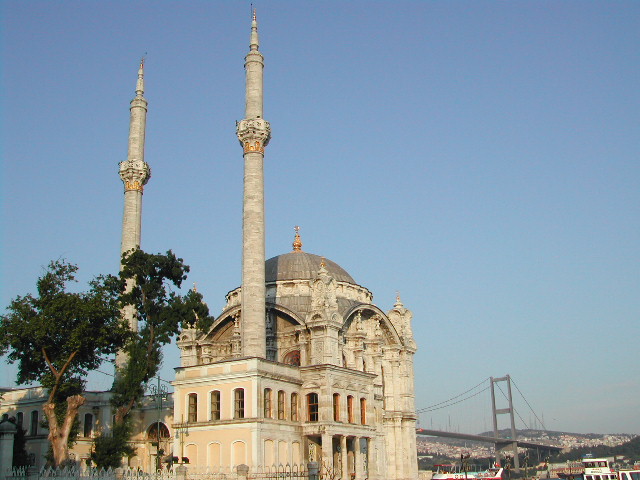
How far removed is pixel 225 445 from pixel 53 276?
12.2 m

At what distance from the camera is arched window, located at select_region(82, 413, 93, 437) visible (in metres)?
45.1

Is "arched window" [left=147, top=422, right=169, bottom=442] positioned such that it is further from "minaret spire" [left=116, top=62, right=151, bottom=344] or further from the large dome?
the large dome

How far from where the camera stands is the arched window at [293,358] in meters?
46.1

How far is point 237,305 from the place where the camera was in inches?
1914

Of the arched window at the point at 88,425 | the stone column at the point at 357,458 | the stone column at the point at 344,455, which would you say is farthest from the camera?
the arched window at the point at 88,425

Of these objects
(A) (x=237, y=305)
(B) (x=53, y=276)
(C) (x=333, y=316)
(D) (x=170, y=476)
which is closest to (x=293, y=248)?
(A) (x=237, y=305)

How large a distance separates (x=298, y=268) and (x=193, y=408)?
615 inches

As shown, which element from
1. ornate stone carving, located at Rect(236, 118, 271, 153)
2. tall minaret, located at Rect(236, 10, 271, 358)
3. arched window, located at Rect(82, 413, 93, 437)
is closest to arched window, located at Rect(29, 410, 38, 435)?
arched window, located at Rect(82, 413, 93, 437)

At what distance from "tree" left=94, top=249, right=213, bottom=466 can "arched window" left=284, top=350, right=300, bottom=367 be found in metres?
10.0

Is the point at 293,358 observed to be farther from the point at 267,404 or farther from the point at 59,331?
the point at 59,331

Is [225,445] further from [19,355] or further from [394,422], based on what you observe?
[394,422]

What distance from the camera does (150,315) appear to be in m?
36.9

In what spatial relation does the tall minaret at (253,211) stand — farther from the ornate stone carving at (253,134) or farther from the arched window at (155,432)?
the arched window at (155,432)

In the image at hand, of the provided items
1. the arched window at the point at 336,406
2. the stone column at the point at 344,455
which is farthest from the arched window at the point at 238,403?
the stone column at the point at 344,455
